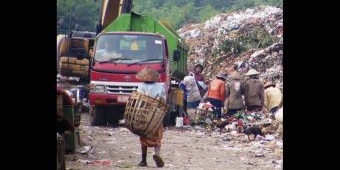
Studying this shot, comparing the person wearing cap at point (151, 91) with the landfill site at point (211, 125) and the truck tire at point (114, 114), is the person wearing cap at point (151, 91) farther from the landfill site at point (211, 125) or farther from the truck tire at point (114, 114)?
the truck tire at point (114, 114)

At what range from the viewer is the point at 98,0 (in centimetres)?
644

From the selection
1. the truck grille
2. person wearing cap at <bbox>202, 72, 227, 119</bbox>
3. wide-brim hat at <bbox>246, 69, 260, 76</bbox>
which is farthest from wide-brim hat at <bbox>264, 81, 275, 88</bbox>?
the truck grille

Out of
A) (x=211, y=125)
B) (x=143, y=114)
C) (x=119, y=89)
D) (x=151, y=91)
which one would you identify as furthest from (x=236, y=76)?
(x=119, y=89)

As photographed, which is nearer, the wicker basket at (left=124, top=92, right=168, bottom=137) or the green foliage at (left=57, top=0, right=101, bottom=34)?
the wicker basket at (left=124, top=92, right=168, bottom=137)

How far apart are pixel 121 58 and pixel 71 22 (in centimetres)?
58

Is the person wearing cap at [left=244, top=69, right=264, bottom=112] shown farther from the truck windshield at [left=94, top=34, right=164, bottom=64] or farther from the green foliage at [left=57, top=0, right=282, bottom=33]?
the truck windshield at [left=94, top=34, right=164, bottom=64]

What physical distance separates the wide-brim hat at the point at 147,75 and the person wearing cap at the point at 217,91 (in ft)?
1.77

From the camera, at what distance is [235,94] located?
6.31 metres

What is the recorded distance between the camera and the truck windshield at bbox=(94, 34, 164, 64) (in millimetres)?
6195

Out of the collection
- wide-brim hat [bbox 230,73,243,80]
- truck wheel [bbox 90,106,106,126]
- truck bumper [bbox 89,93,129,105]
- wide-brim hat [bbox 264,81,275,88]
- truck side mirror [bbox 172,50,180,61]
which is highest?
truck side mirror [bbox 172,50,180,61]

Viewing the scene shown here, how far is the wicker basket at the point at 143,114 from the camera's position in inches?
239

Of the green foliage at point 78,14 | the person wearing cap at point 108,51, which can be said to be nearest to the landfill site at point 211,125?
the person wearing cap at point 108,51

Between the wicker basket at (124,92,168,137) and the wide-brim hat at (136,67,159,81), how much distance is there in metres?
0.15
